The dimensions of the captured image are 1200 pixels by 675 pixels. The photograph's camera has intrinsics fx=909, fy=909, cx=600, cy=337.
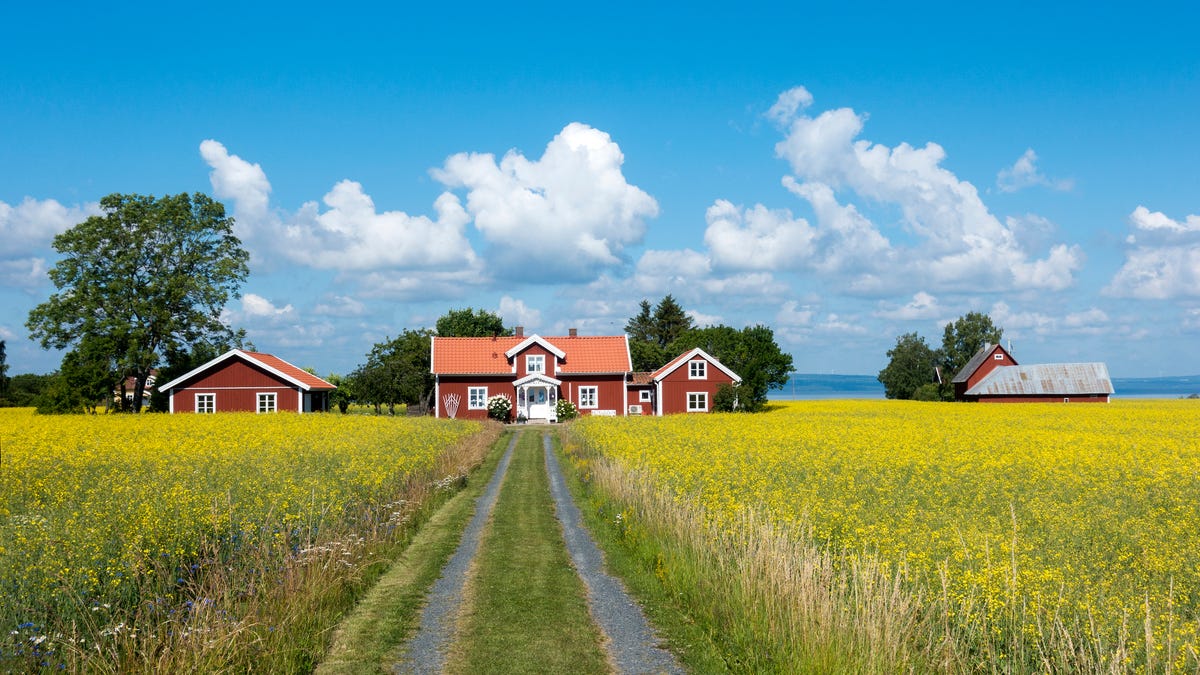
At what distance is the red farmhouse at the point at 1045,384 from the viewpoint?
84062 mm

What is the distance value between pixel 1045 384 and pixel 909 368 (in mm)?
41961

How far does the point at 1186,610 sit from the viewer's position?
8.07 m

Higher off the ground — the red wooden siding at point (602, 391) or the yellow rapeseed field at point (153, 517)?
the red wooden siding at point (602, 391)

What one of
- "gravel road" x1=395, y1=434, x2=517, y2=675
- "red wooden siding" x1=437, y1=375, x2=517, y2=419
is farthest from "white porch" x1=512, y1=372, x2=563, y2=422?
"gravel road" x1=395, y1=434, x2=517, y2=675

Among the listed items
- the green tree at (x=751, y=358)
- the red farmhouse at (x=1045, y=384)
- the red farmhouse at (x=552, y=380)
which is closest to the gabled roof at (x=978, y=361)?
the red farmhouse at (x=1045, y=384)

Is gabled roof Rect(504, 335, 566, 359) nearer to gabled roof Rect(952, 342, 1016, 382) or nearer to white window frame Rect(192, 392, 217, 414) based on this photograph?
white window frame Rect(192, 392, 217, 414)

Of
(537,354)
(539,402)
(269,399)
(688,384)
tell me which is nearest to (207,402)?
(269,399)

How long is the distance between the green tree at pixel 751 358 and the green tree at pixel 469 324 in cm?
3284

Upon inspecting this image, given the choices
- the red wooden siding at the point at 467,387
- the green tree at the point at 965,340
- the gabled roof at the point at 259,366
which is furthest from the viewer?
the green tree at the point at 965,340

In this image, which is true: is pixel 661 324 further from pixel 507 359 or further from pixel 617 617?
pixel 617 617

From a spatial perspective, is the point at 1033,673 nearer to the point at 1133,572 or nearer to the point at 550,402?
the point at 1133,572

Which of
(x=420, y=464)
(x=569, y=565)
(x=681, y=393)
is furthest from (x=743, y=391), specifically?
(x=569, y=565)

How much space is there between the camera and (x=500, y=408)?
6194 centimetres

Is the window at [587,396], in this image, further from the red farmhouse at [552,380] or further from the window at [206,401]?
the window at [206,401]
